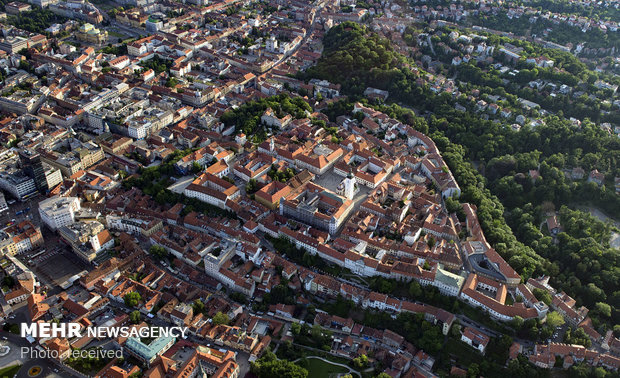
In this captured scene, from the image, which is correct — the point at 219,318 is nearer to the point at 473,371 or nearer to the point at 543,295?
the point at 473,371

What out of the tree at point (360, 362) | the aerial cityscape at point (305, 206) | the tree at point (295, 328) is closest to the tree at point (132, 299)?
the aerial cityscape at point (305, 206)

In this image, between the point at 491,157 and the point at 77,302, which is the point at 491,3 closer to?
the point at 491,157

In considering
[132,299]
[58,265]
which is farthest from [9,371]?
[58,265]

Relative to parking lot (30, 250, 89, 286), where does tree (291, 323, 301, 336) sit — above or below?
above

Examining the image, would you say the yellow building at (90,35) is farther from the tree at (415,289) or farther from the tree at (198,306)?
the tree at (415,289)

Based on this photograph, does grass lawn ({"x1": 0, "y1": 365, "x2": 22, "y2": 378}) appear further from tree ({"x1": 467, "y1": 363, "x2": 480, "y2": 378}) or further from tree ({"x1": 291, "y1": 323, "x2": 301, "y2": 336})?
tree ({"x1": 467, "y1": 363, "x2": 480, "y2": 378})

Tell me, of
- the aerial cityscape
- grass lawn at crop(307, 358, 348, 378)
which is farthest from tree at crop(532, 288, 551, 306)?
grass lawn at crop(307, 358, 348, 378)
